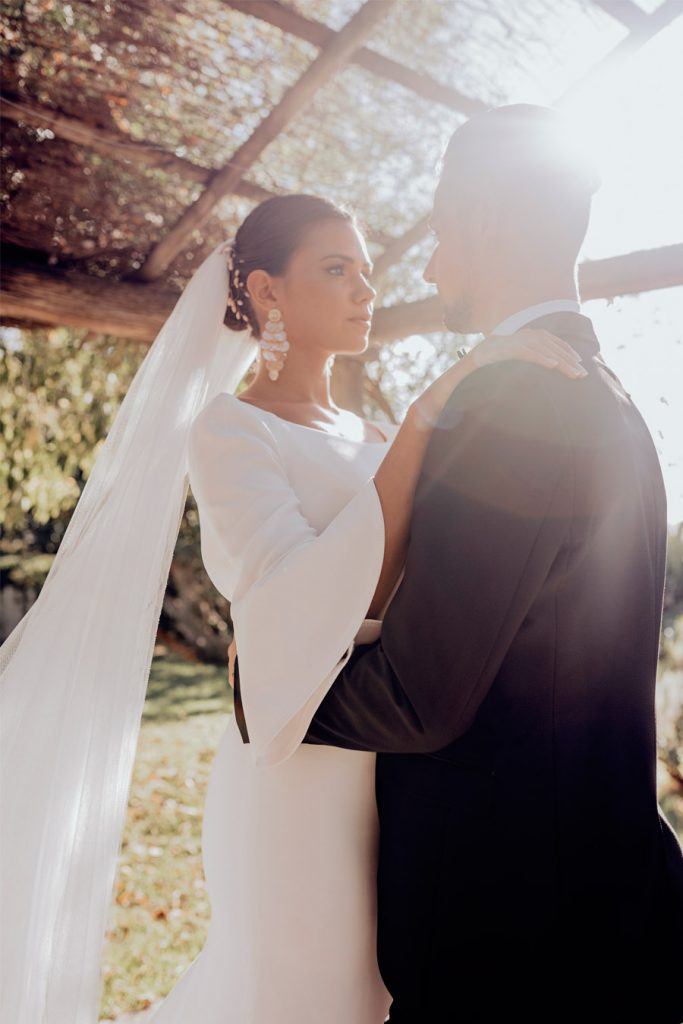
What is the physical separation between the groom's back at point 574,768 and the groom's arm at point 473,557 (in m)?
0.03

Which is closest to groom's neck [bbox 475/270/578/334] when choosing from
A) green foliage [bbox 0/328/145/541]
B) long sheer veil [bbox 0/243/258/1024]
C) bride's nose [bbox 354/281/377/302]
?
bride's nose [bbox 354/281/377/302]

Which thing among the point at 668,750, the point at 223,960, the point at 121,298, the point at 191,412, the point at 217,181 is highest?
the point at 217,181

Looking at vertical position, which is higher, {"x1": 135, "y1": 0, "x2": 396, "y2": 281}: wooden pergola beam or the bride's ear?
{"x1": 135, "y1": 0, "x2": 396, "y2": 281}: wooden pergola beam

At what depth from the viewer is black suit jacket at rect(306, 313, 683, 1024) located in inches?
49.8

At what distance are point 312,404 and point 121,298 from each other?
2295mm

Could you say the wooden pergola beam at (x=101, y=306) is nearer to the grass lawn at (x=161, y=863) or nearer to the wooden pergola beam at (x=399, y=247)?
the wooden pergola beam at (x=399, y=247)

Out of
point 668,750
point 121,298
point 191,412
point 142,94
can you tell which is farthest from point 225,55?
point 668,750

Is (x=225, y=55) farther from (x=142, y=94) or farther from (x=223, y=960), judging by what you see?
(x=223, y=960)

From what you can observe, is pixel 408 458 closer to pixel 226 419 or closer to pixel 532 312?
pixel 532 312

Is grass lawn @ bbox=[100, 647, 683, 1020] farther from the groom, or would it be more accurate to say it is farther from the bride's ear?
the bride's ear

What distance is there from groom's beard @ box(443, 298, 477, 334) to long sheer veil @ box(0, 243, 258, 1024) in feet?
3.72

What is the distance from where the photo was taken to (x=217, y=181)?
3.99 m

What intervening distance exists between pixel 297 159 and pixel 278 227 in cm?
177

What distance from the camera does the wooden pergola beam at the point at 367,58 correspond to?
10.2 ft
